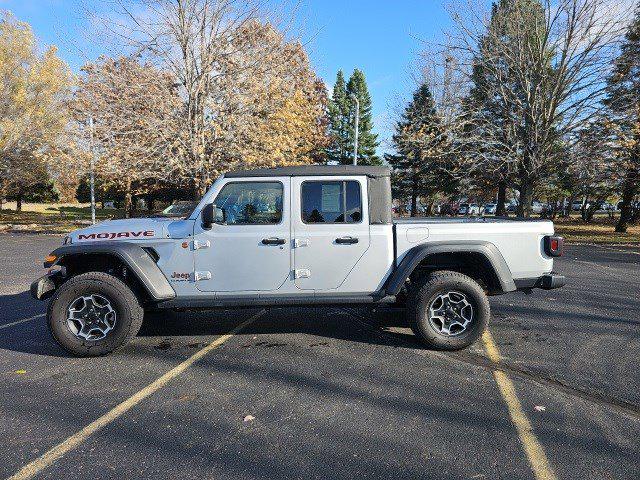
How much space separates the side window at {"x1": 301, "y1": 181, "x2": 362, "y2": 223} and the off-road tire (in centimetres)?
199

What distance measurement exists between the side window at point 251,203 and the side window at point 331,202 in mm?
296

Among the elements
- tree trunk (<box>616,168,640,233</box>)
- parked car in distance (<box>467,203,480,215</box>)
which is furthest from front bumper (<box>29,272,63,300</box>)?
parked car in distance (<box>467,203,480,215</box>)

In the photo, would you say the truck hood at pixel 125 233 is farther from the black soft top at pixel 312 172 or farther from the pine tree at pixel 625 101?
the pine tree at pixel 625 101

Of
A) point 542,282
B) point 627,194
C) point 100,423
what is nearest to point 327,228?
point 542,282

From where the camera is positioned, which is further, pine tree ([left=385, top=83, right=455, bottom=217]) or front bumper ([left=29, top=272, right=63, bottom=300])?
pine tree ([left=385, top=83, right=455, bottom=217])

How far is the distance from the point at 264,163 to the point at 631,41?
1853 cm

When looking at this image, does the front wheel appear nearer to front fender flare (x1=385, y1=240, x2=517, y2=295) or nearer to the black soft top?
front fender flare (x1=385, y1=240, x2=517, y2=295)

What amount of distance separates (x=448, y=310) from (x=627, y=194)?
25636 millimetres

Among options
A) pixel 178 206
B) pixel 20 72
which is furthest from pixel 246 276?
pixel 20 72

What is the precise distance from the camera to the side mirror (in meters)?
4.38

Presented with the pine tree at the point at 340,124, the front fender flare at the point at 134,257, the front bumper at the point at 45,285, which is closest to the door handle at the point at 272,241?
the front fender flare at the point at 134,257

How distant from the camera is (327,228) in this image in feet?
15.1

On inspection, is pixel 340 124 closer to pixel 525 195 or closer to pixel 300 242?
pixel 525 195

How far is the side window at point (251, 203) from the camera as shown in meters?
4.60
